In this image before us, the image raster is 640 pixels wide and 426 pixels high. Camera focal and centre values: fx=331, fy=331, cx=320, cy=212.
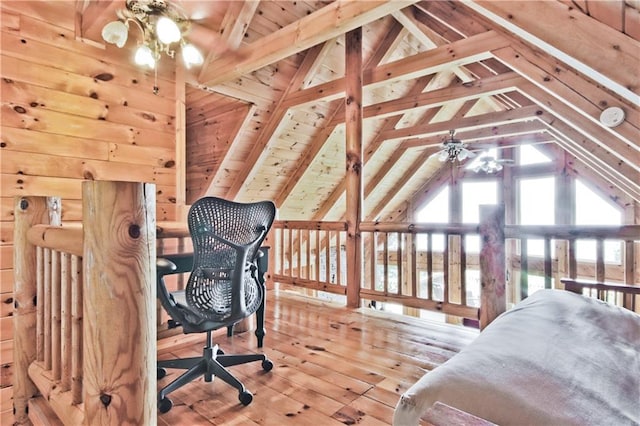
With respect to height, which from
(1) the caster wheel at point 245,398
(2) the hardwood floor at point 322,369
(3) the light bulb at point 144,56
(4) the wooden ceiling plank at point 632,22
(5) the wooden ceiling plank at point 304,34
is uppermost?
(5) the wooden ceiling plank at point 304,34

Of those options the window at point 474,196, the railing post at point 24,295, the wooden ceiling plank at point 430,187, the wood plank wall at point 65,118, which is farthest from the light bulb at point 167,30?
the window at point 474,196

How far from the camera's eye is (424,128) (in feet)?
19.1

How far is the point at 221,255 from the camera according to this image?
173 cm

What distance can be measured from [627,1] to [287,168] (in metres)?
4.18

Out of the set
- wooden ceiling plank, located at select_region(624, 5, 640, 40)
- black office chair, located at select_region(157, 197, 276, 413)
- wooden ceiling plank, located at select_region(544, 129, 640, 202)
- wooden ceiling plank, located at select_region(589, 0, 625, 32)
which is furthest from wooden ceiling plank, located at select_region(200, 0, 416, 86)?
wooden ceiling plank, located at select_region(544, 129, 640, 202)

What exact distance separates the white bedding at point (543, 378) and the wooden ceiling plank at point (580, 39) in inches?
47.4

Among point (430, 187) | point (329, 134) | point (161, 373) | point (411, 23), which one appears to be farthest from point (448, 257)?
point (430, 187)

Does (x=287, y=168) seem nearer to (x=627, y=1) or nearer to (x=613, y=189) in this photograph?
(x=627, y=1)

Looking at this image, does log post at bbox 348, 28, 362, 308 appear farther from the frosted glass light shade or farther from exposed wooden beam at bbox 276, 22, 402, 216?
the frosted glass light shade

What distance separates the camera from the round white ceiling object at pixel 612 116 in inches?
80.8

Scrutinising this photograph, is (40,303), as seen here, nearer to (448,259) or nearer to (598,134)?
(448,259)

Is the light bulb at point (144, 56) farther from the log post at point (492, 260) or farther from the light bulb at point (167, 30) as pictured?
the log post at point (492, 260)

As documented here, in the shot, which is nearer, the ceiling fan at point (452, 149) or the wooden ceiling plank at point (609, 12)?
the wooden ceiling plank at point (609, 12)

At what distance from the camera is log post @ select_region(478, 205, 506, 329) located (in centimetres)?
208
